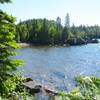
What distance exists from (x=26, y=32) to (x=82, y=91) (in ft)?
414

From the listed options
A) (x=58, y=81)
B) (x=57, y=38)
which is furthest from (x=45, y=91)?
(x=57, y=38)

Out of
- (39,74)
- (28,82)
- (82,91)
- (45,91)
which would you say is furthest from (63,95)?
(39,74)

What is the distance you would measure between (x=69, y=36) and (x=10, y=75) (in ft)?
441

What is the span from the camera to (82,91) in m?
3.38

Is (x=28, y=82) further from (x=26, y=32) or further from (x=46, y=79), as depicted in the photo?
(x=26, y=32)

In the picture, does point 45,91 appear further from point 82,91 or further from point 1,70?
point 82,91

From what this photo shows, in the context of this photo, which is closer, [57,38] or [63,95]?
[63,95]

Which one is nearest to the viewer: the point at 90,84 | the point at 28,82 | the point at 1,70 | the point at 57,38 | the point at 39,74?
the point at 90,84

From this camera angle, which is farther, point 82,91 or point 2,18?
point 2,18

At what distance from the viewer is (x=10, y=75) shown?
13.1m

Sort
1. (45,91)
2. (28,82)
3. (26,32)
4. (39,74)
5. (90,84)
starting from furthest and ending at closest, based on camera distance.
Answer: (26,32) < (39,74) < (28,82) < (45,91) < (90,84)

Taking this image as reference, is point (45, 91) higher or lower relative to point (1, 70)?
lower

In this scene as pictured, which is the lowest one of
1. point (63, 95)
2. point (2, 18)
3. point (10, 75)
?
point (10, 75)

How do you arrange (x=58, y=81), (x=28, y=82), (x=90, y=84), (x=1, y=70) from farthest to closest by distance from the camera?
1. (x=58, y=81)
2. (x=28, y=82)
3. (x=1, y=70)
4. (x=90, y=84)
